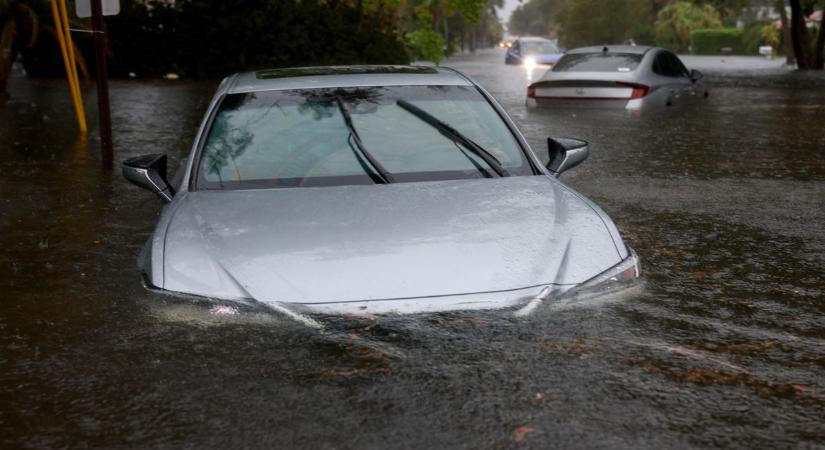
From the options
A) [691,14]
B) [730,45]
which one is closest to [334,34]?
[730,45]

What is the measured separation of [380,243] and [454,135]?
4.75 ft

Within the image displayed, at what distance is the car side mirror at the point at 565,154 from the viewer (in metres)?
6.27

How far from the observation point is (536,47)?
Answer: 47031mm

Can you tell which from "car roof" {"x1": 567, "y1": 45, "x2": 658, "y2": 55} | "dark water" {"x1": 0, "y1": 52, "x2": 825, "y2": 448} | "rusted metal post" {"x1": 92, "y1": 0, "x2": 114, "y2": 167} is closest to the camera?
"dark water" {"x1": 0, "y1": 52, "x2": 825, "y2": 448}

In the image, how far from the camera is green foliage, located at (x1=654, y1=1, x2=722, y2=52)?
343 feet

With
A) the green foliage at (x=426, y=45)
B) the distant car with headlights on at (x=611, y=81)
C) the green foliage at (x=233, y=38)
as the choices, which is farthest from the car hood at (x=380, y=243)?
the green foliage at (x=426, y=45)

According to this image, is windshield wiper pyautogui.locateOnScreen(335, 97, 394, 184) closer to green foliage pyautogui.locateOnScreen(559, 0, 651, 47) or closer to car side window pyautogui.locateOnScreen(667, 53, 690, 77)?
car side window pyautogui.locateOnScreen(667, 53, 690, 77)

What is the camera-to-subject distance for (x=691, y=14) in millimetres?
105625

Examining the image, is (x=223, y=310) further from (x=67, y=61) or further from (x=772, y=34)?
(x=772, y=34)

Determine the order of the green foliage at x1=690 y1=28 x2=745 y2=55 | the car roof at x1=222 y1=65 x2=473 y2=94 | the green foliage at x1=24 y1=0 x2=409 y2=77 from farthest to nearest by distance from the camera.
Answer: the green foliage at x1=690 y1=28 x2=745 y2=55 < the green foliage at x1=24 y1=0 x2=409 y2=77 < the car roof at x1=222 y1=65 x2=473 y2=94

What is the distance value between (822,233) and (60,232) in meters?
5.75

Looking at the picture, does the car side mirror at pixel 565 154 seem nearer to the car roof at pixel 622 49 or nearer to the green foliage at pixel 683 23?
the car roof at pixel 622 49

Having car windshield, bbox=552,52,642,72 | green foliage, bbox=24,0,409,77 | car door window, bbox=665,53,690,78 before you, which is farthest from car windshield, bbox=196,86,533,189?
green foliage, bbox=24,0,409,77

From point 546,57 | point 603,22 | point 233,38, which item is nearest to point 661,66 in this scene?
point 233,38
